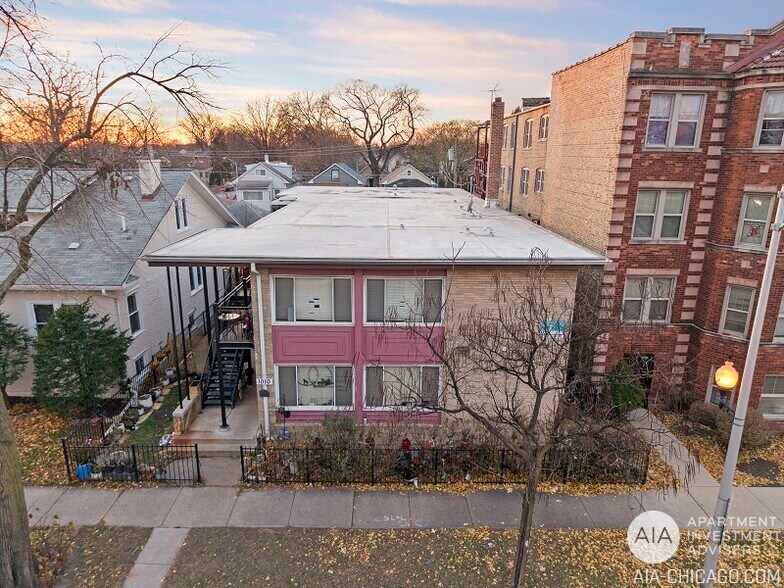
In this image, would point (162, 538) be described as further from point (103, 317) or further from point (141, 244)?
point (141, 244)

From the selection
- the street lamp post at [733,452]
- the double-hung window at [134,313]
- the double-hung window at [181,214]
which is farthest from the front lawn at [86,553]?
the double-hung window at [181,214]

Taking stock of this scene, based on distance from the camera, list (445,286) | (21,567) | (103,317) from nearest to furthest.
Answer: (21,567) < (445,286) < (103,317)

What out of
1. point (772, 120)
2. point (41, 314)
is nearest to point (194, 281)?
point (41, 314)

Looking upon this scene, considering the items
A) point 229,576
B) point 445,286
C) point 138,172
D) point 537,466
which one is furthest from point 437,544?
point 138,172

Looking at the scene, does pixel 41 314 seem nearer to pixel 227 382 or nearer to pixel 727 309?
pixel 227 382

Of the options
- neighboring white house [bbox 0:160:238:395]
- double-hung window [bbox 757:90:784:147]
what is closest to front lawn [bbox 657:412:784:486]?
double-hung window [bbox 757:90:784:147]

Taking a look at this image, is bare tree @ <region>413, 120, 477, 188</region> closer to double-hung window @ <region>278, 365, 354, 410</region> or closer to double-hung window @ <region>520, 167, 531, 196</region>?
double-hung window @ <region>520, 167, 531, 196</region>

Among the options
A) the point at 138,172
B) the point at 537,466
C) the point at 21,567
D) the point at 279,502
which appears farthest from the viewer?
the point at 138,172

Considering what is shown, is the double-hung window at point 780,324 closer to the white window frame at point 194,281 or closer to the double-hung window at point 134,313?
the double-hung window at point 134,313
